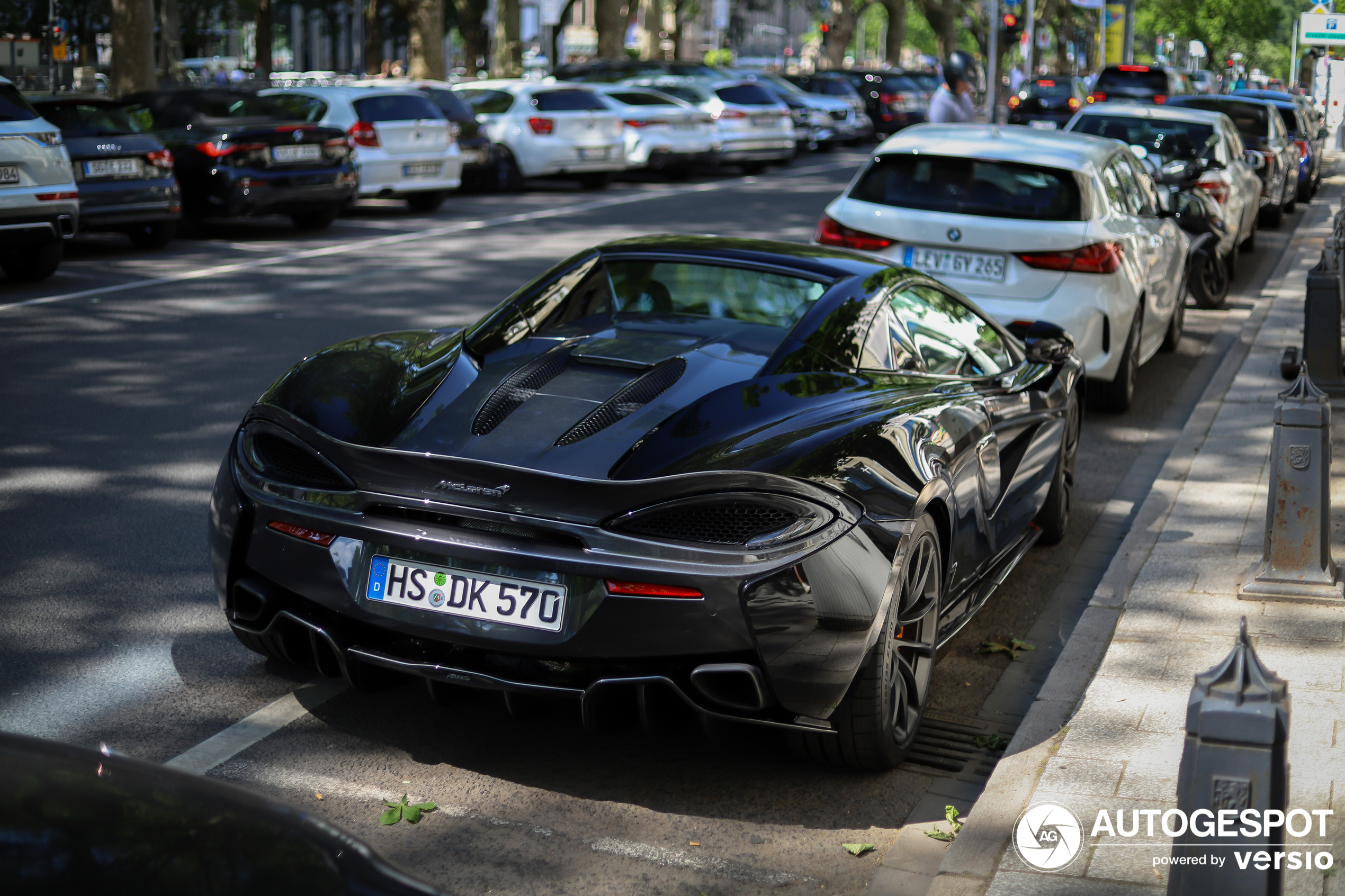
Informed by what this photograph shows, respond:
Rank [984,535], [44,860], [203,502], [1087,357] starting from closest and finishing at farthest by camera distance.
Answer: [44,860]
[984,535]
[203,502]
[1087,357]

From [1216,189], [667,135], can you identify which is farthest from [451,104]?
[1216,189]

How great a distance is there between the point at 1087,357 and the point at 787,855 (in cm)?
557

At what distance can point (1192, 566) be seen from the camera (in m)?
5.87

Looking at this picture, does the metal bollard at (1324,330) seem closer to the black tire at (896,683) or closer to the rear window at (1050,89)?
the black tire at (896,683)

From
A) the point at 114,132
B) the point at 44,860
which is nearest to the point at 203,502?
the point at 44,860

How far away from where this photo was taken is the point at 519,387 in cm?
431

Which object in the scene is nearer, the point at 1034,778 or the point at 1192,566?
the point at 1034,778

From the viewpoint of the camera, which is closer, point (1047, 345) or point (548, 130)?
point (1047, 345)

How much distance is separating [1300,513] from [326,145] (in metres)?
12.6

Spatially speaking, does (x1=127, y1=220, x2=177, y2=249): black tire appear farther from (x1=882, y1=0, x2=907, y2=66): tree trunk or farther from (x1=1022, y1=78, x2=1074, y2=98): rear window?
(x1=882, y1=0, x2=907, y2=66): tree trunk

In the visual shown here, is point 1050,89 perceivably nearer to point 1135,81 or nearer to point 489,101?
point 1135,81

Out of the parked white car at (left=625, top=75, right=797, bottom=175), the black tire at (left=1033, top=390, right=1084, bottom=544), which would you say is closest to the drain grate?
the black tire at (left=1033, top=390, right=1084, bottom=544)

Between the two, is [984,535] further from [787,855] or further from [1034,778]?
[787,855]

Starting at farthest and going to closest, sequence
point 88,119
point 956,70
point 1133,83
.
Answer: point 1133,83 → point 956,70 → point 88,119
